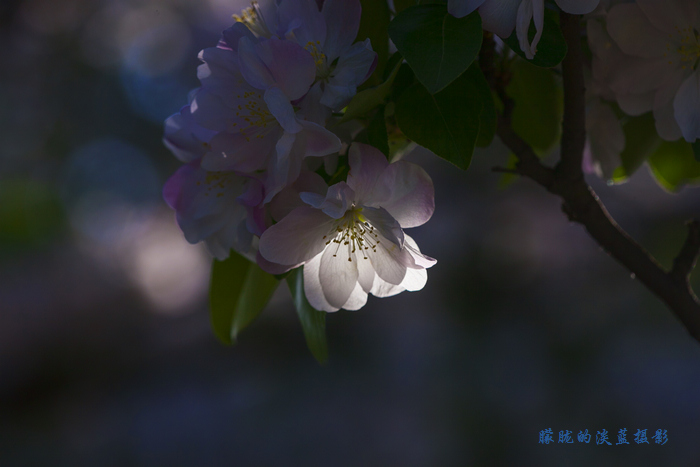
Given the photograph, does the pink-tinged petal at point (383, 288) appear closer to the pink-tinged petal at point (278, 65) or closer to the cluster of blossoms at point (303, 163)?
the cluster of blossoms at point (303, 163)

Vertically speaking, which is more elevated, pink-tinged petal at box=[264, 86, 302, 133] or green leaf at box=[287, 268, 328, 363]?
pink-tinged petal at box=[264, 86, 302, 133]

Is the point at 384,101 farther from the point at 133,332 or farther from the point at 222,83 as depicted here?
the point at 133,332

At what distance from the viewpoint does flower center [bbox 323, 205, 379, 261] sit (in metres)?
0.36

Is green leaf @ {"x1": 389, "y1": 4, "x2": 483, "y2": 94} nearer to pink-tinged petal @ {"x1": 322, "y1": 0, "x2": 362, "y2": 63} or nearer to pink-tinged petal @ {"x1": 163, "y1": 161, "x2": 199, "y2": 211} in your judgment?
pink-tinged petal @ {"x1": 322, "y1": 0, "x2": 362, "y2": 63}

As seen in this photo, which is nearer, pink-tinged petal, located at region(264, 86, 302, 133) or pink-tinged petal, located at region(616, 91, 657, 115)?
pink-tinged petal, located at region(264, 86, 302, 133)

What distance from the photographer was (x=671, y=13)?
35cm

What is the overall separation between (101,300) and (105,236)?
394mm

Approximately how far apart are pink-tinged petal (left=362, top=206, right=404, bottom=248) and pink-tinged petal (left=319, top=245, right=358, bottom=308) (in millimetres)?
40

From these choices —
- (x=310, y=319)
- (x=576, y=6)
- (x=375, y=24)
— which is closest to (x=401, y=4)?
(x=375, y=24)

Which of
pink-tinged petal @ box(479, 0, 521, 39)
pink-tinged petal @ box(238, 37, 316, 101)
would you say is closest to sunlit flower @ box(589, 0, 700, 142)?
pink-tinged petal @ box(479, 0, 521, 39)

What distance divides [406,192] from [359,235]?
0.06 meters

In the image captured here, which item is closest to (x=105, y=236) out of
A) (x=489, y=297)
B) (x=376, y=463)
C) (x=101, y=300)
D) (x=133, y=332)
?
(x=101, y=300)

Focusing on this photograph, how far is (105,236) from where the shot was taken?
10.5ft

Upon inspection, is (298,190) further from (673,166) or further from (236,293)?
(673,166)
